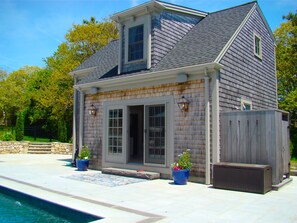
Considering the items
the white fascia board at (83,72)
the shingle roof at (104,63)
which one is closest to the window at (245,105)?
the shingle roof at (104,63)

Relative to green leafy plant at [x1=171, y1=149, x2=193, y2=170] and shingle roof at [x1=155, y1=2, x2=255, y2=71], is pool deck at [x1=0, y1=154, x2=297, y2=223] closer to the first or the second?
green leafy plant at [x1=171, y1=149, x2=193, y2=170]

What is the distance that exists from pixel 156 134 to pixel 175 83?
176 centimetres

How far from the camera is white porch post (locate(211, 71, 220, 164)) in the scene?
26.5 ft

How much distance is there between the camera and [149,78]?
9.60m

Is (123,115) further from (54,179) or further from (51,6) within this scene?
(51,6)

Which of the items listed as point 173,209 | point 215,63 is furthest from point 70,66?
point 173,209

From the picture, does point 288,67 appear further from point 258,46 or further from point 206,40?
point 206,40

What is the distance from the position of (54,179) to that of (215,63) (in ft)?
19.1

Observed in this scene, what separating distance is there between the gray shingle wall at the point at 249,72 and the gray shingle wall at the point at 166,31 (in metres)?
2.44

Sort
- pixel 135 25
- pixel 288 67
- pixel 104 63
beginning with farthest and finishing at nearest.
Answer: pixel 288 67 → pixel 104 63 → pixel 135 25

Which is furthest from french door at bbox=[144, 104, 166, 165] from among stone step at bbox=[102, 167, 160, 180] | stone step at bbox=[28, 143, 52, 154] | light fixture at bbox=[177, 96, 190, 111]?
stone step at bbox=[28, 143, 52, 154]

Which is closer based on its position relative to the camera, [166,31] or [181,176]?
[181,176]

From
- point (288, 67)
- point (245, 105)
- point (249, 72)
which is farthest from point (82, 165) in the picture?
point (288, 67)

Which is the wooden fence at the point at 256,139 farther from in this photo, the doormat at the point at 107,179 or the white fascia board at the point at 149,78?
the doormat at the point at 107,179
